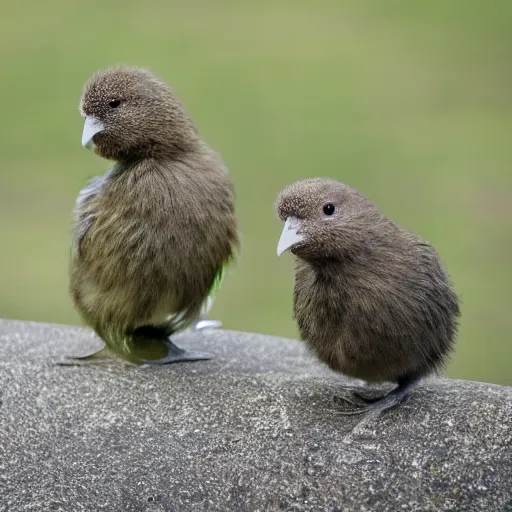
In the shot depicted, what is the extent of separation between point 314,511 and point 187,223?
112 cm

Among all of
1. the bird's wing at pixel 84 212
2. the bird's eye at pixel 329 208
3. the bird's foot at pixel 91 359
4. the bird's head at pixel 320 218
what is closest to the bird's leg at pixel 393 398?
the bird's head at pixel 320 218

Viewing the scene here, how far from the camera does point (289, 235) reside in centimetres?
293

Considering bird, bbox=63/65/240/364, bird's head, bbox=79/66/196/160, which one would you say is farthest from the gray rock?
bird's head, bbox=79/66/196/160

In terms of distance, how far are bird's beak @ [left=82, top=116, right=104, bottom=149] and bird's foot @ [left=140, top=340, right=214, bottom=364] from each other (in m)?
0.91

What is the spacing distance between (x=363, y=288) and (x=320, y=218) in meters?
0.27

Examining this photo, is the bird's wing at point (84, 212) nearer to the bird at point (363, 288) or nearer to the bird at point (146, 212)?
the bird at point (146, 212)

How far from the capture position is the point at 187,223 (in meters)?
3.51

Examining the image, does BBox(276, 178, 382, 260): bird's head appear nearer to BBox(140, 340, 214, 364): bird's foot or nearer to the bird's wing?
the bird's wing

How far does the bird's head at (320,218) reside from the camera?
2.95 m

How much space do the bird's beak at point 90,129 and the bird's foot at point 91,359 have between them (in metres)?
0.88

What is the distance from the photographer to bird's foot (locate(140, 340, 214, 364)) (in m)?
3.83

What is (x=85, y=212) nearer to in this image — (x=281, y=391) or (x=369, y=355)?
(x=281, y=391)

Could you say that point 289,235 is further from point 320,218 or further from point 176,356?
point 176,356

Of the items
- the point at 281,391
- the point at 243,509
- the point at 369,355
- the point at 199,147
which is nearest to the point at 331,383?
the point at 281,391
